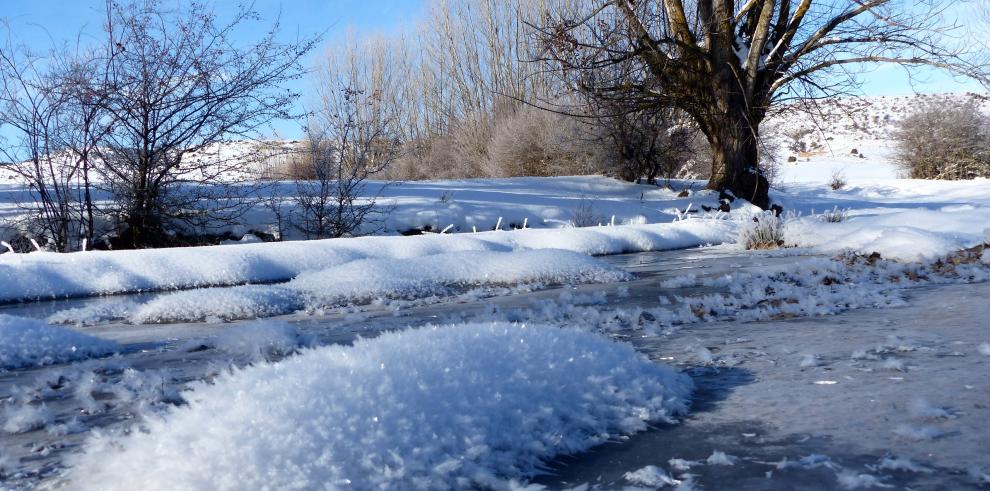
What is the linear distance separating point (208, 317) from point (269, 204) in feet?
16.7

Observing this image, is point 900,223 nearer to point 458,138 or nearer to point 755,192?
point 755,192

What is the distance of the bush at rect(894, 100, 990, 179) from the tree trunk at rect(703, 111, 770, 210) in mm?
13561

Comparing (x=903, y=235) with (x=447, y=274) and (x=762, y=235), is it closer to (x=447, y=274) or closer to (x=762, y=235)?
(x=762, y=235)

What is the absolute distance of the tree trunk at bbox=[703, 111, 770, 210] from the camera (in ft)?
36.3

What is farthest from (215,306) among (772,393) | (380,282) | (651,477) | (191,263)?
(651,477)

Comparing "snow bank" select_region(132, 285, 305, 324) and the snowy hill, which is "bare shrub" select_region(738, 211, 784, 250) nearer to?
the snowy hill

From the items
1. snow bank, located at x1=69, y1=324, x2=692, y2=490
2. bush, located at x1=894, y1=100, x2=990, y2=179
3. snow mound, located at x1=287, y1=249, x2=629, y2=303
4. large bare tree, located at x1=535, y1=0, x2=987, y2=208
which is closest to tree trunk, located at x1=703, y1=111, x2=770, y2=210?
large bare tree, located at x1=535, y1=0, x2=987, y2=208

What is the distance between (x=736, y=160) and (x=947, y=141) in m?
14.3

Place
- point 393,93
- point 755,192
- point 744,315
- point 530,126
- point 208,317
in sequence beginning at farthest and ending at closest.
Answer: point 393,93, point 530,126, point 755,192, point 208,317, point 744,315

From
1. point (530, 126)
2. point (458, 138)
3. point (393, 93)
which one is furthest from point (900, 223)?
point (393, 93)

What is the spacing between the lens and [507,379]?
1.52 metres

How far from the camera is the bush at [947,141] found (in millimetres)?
21516

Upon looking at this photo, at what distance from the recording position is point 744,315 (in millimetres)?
3076

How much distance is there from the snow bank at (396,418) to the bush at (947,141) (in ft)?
78.5
